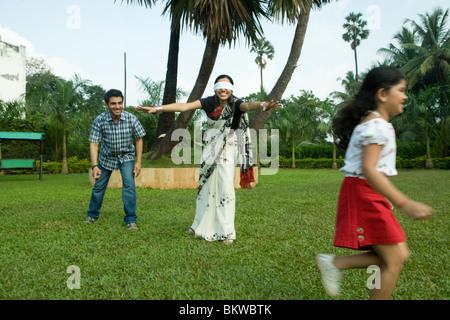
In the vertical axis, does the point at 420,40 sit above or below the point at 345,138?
above

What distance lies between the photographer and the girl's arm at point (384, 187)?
169 cm

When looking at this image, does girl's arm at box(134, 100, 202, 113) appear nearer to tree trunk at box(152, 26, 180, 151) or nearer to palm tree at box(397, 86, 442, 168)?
tree trunk at box(152, 26, 180, 151)

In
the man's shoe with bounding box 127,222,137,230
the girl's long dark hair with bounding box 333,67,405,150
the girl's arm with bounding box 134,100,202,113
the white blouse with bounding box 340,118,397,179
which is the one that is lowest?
the man's shoe with bounding box 127,222,137,230

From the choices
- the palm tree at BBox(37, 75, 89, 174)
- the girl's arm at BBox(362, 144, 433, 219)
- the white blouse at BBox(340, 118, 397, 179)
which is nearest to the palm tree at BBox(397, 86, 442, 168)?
the palm tree at BBox(37, 75, 89, 174)

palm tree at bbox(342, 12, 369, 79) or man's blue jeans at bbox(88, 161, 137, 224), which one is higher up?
palm tree at bbox(342, 12, 369, 79)

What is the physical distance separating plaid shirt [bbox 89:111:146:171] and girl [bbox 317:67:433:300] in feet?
10.9

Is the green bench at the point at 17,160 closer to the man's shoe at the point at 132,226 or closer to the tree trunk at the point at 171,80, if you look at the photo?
the tree trunk at the point at 171,80

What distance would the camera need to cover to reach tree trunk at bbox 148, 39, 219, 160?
10.7m

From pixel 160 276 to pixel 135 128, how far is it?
254 centimetres

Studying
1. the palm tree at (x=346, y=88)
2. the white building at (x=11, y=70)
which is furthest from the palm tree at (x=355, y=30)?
the white building at (x=11, y=70)

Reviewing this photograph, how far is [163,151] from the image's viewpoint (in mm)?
11375

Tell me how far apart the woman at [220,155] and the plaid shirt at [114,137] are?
1080 mm
